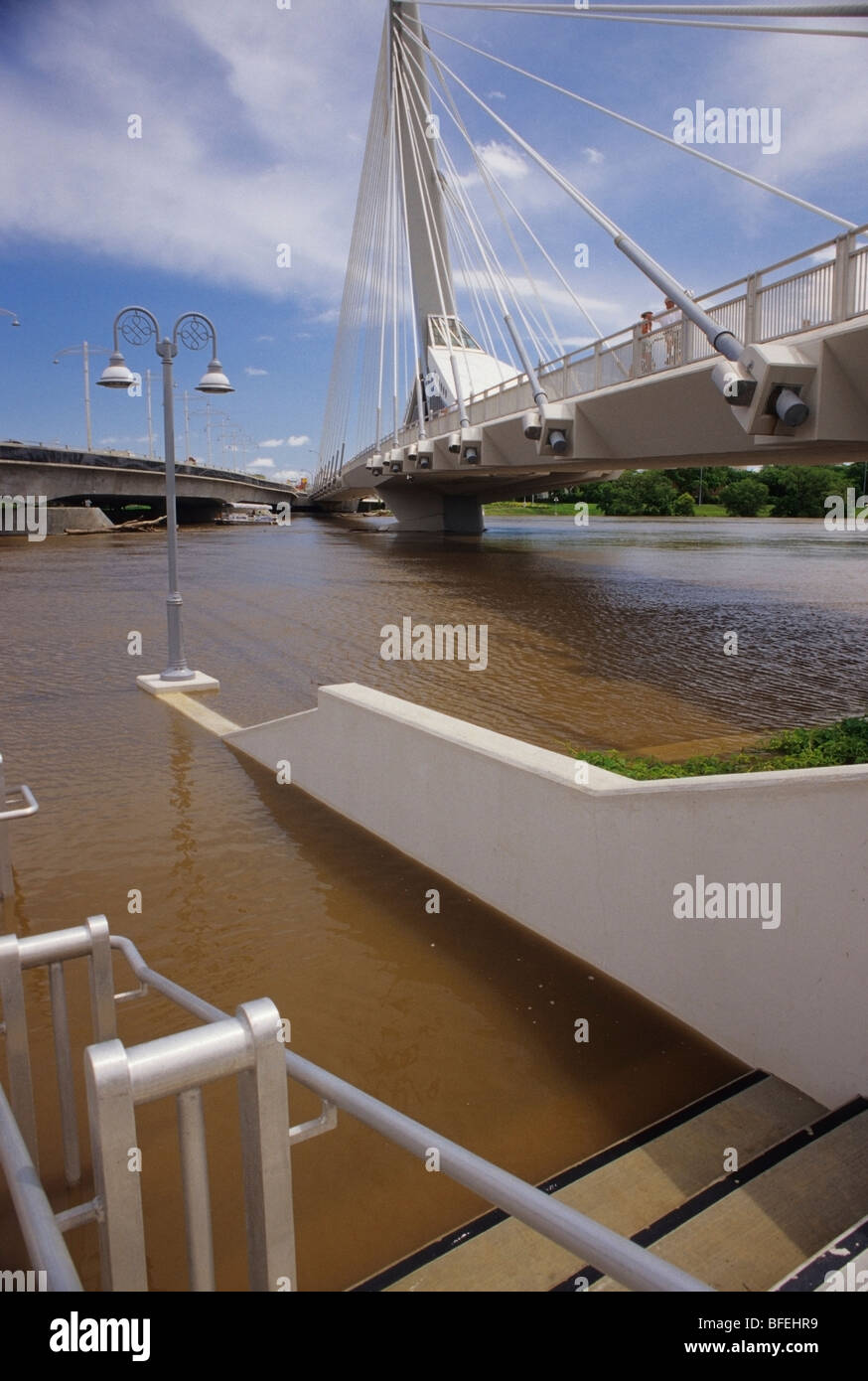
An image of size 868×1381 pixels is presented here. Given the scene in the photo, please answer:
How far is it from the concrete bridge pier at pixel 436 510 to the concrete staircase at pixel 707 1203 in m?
55.1

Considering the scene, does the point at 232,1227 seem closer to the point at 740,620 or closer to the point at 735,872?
the point at 735,872

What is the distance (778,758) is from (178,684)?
27.1 feet

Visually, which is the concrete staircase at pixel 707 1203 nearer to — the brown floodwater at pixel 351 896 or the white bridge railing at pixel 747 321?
the brown floodwater at pixel 351 896

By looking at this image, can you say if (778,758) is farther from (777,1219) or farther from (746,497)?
(746,497)

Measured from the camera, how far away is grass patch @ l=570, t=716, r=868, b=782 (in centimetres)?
700

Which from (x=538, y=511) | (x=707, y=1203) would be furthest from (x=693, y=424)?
(x=538, y=511)

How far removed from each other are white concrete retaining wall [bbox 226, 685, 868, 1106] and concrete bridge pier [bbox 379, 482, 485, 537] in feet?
172

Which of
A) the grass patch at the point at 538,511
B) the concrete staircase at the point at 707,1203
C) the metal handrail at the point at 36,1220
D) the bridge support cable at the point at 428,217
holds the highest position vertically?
the bridge support cable at the point at 428,217

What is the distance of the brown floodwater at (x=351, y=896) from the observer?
12.6 feet

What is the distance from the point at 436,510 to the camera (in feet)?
195

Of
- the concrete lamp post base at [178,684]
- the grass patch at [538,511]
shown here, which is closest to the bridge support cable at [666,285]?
the concrete lamp post base at [178,684]
